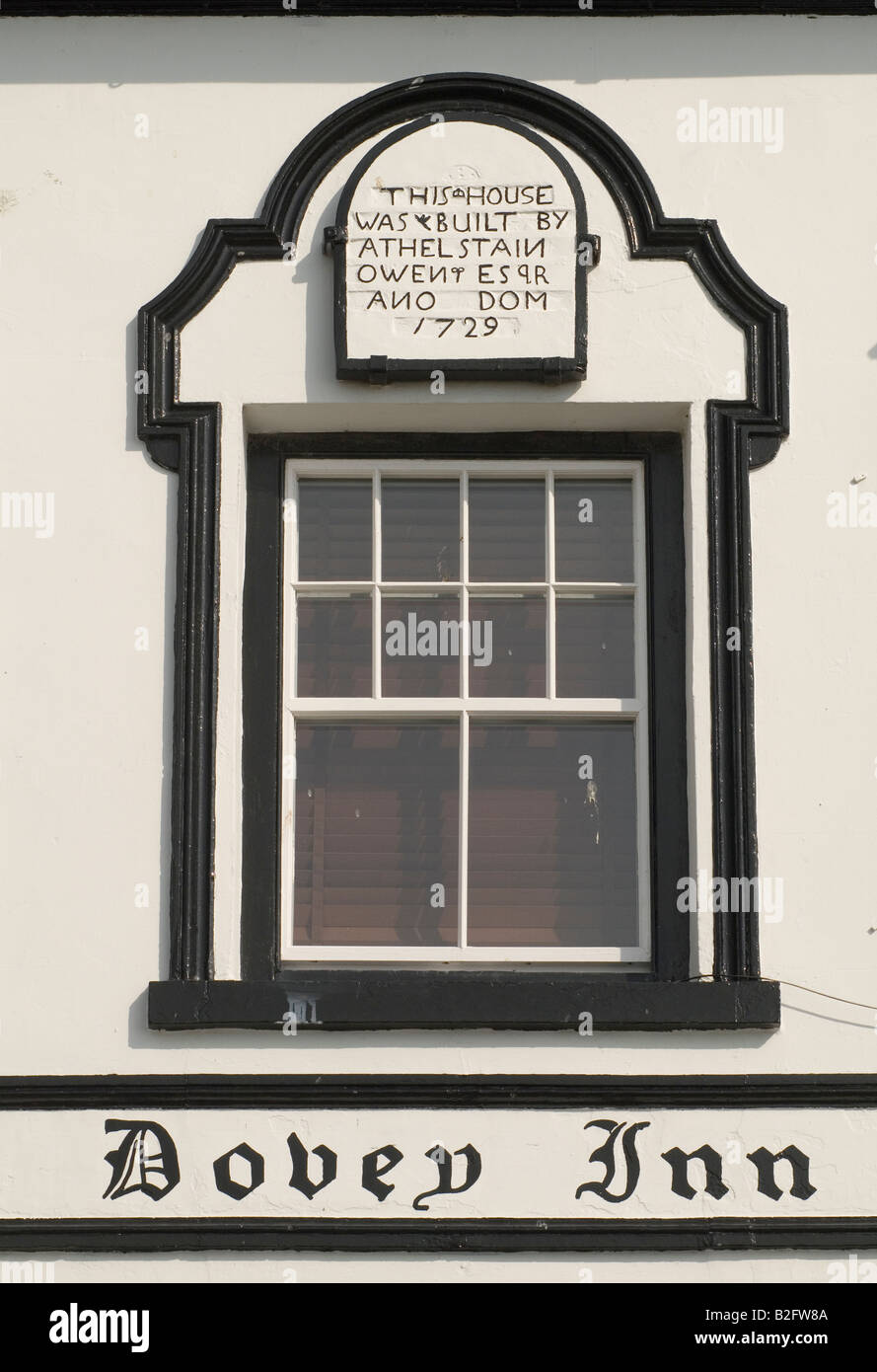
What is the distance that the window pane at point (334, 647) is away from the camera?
18.7 feet

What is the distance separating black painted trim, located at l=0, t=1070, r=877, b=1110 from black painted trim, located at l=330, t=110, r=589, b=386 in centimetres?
211

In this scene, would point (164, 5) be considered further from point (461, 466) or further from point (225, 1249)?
point (225, 1249)

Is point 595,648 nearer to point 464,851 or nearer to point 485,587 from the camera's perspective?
point 485,587

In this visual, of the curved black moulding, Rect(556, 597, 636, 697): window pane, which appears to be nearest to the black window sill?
the curved black moulding

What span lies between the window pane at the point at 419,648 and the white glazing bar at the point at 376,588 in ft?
0.09

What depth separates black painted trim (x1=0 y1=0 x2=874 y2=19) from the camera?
5.91 metres

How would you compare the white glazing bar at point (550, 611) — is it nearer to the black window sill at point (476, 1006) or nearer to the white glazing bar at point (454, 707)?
the white glazing bar at point (454, 707)

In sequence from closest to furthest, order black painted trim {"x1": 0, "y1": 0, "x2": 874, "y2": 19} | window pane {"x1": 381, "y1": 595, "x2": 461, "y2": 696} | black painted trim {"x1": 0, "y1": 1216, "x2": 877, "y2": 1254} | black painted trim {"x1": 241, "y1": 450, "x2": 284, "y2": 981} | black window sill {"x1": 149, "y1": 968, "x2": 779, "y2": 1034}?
black painted trim {"x1": 0, "y1": 1216, "x2": 877, "y2": 1254}
black window sill {"x1": 149, "y1": 968, "x2": 779, "y2": 1034}
black painted trim {"x1": 241, "y1": 450, "x2": 284, "y2": 981}
window pane {"x1": 381, "y1": 595, "x2": 461, "y2": 696}
black painted trim {"x1": 0, "y1": 0, "x2": 874, "y2": 19}

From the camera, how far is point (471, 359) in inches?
221

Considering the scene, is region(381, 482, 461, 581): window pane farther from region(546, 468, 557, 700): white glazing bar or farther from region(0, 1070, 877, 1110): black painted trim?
region(0, 1070, 877, 1110): black painted trim

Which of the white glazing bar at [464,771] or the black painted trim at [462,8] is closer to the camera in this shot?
the white glazing bar at [464,771]

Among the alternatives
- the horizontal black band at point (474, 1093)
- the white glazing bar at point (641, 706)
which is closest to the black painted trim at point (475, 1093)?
the horizontal black band at point (474, 1093)

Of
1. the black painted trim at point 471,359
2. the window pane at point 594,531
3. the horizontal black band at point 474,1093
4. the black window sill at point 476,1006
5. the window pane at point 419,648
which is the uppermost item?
the black painted trim at point 471,359

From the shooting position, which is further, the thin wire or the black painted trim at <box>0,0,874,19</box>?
the black painted trim at <box>0,0,874,19</box>
